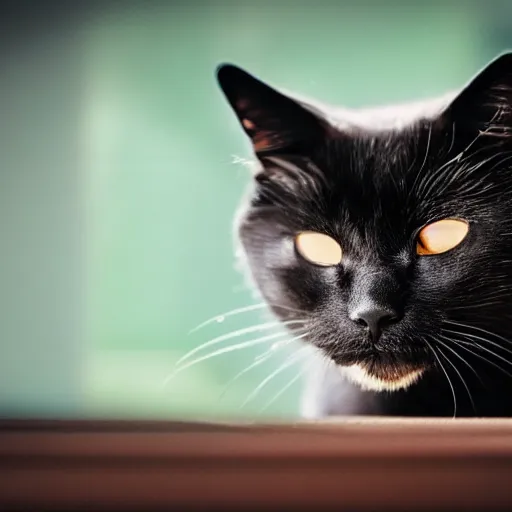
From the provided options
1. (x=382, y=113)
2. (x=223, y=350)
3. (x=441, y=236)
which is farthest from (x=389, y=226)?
(x=223, y=350)

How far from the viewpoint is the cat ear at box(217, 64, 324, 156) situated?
3.25 feet

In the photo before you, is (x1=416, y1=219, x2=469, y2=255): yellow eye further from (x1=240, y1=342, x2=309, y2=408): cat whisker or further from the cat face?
(x1=240, y1=342, x2=309, y2=408): cat whisker

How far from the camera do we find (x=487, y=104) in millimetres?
946

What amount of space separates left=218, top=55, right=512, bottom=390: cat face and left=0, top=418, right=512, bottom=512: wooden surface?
0.14 meters

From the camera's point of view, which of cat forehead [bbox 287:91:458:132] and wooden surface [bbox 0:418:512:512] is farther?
cat forehead [bbox 287:91:458:132]

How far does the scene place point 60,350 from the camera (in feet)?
3.41

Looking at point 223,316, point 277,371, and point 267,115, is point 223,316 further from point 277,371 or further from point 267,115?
point 267,115

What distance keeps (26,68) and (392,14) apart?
532 millimetres

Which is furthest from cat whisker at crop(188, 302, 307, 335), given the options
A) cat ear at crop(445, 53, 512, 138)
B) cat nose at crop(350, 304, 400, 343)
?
cat ear at crop(445, 53, 512, 138)

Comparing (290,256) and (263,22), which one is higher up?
(263,22)

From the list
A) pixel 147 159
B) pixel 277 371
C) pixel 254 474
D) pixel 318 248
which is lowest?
pixel 254 474

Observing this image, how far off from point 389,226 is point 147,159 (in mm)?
357

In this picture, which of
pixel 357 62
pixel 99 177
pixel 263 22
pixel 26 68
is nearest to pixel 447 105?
pixel 357 62

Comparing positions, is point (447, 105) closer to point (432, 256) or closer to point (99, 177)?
point (432, 256)
